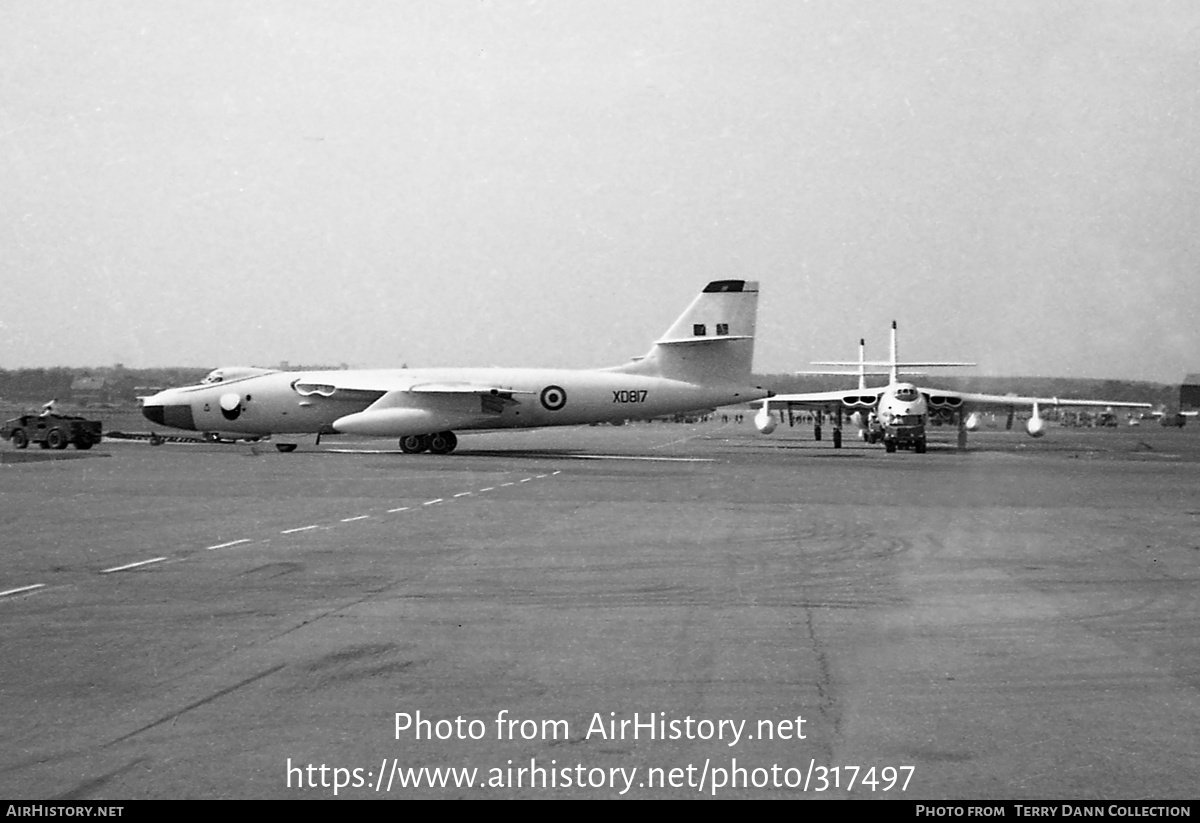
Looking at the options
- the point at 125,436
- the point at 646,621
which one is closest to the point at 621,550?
the point at 646,621

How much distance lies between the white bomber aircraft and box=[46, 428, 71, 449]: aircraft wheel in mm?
7932

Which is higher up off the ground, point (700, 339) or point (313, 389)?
point (700, 339)

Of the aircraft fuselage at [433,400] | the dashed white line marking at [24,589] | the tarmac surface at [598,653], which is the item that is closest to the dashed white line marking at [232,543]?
the tarmac surface at [598,653]

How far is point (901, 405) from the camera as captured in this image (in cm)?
4747

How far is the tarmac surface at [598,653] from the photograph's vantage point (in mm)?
5887

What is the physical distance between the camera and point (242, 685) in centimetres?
764

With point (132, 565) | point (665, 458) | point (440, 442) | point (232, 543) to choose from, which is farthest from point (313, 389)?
point (132, 565)

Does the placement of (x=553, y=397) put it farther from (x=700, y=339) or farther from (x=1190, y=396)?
(x=1190, y=396)

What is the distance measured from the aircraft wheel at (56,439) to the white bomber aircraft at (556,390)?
7.93 m

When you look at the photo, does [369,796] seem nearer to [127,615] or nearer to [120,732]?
[120,732]

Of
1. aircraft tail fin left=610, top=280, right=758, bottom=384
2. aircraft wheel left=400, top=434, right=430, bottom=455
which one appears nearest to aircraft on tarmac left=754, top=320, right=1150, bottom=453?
aircraft tail fin left=610, top=280, right=758, bottom=384

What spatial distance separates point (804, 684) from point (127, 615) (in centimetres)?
620

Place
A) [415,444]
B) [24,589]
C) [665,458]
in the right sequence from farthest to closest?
1. [415,444]
2. [665,458]
3. [24,589]

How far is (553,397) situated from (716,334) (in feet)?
21.9
